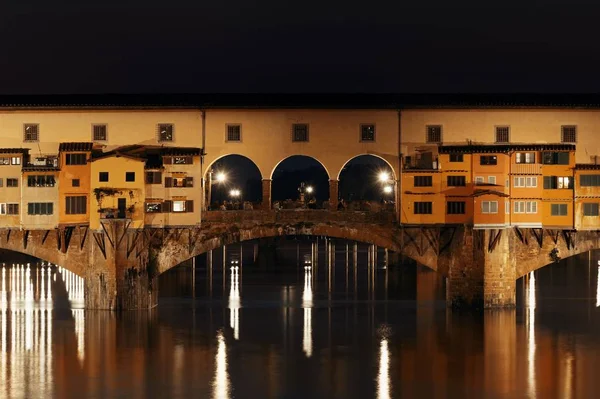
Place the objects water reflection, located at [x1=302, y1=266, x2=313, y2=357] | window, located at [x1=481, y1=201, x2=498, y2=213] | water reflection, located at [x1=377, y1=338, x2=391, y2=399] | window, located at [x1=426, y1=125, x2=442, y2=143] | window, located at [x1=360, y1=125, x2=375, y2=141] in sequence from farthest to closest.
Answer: window, located at [x1=360, y1=125, x2=375, y2=141] → window, located at [x1=426, y1=125, x2=442, y2=143] → window, located at [x1=481, y1=201, x2=498, y2=213] → water reflection, located at [x1=302, y1=266, x2=313, y2=357] → water reflection, located at [x1=377, y1=338, x2=391, y2=399]

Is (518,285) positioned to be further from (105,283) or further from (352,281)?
(105,283)

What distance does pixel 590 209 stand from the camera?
153ft

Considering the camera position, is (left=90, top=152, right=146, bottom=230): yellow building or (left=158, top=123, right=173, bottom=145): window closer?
(left=90, top=152, right=146, bottom=230): yellow building

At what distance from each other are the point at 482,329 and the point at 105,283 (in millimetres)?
14992

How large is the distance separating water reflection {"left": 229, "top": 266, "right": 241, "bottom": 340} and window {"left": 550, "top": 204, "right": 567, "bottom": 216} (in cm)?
1352

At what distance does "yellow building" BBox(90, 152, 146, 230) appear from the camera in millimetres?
46344

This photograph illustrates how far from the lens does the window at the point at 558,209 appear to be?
4659 cm

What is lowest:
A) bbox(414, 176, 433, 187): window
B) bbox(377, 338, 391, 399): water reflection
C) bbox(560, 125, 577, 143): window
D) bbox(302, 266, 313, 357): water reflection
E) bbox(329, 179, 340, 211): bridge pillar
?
bbox(377, 338, 391, 399): water reflection

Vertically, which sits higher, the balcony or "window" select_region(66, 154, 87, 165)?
"window" select_region(66, 154, 87, 165)

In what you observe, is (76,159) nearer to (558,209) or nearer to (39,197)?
(39,197)

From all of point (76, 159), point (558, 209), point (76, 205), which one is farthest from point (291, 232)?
point (558, 209)

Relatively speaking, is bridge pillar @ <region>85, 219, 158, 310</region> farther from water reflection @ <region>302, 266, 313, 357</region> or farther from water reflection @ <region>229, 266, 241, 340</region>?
water reflection @ <region>302, 266, 313, 357</region>

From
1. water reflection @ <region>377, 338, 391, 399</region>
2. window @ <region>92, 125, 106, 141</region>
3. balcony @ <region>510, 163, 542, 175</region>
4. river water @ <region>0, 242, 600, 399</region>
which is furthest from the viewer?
window @ <region>92, 125, 106, 141</region>

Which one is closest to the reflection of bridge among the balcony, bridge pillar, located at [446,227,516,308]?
bridge pillar, located at [446,227,516,308]
